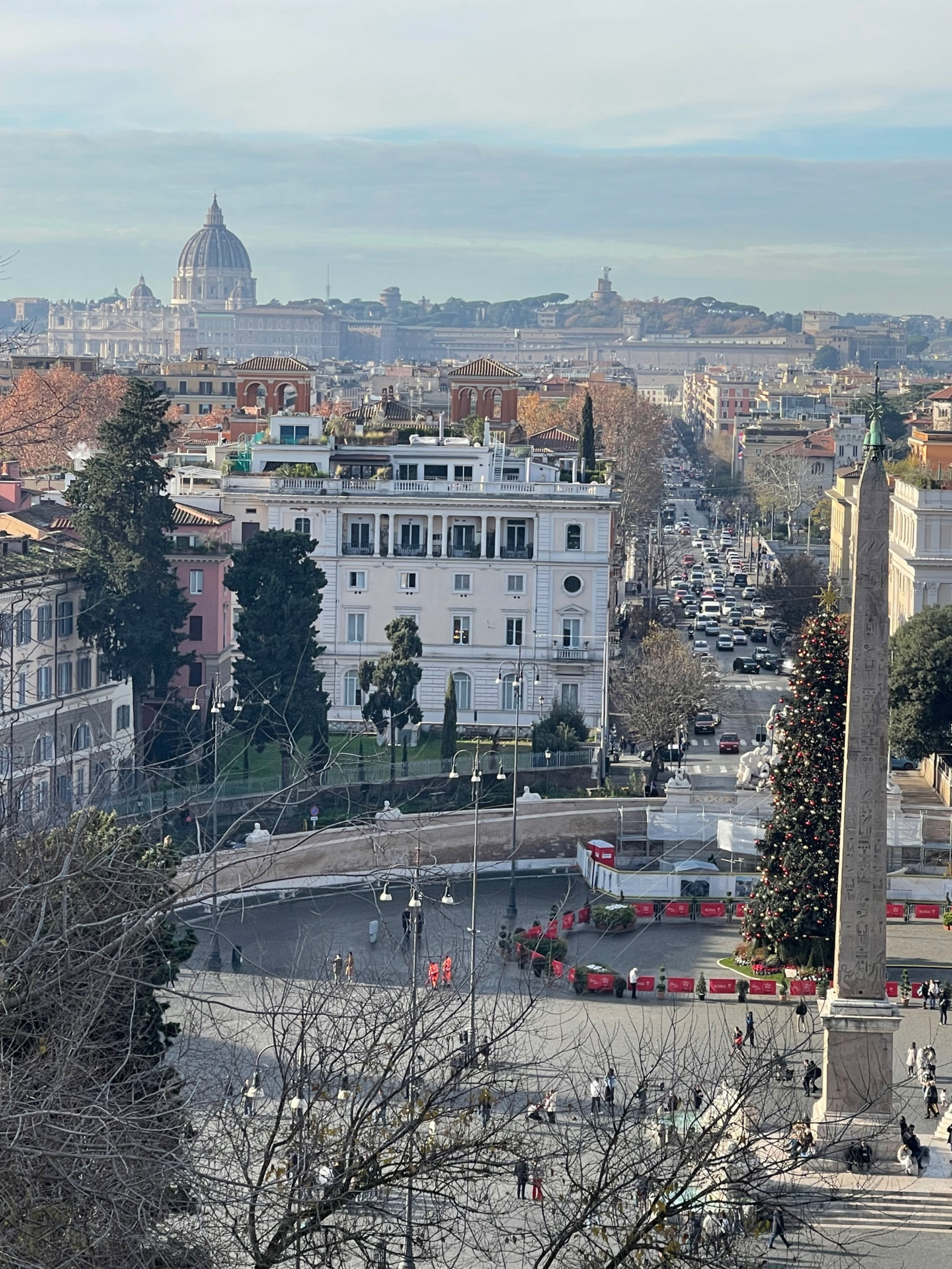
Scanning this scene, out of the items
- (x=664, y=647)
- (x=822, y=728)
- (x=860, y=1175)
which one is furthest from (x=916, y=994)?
(x=664, y=647)

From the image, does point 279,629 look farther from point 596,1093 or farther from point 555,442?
point 555,442

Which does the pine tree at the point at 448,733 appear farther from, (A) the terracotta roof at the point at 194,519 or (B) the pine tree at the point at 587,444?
(B) the pine tree at the point at 587,444

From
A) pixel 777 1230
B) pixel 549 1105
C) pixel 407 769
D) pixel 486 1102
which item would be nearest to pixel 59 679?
pixel 407 769

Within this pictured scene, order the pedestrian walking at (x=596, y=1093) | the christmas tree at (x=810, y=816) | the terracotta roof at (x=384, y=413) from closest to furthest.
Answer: the pedestrian walking at (x=596, y=1093)
the christmas tree at (x=810, y=816)
the terracotta roof at (x=384, y=413)

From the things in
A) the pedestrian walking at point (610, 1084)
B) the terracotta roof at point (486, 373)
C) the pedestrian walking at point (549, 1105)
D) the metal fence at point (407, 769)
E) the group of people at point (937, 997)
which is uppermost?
the terracotta roof at point (486, 373)

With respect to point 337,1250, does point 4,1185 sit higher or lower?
higher

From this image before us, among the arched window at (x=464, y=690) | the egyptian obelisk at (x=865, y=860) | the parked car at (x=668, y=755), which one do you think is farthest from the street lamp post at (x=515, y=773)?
the egyptian obelisk at (x=865, y=860)

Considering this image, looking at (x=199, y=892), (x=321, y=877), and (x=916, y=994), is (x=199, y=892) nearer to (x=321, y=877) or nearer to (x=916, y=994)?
(x=321, y=877)
